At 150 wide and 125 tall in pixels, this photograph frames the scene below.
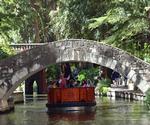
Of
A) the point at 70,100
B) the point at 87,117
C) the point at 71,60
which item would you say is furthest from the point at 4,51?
the point at 87,117

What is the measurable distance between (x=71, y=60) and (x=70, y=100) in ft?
12.5

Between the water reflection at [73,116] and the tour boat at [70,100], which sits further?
the tour boat at [70,100]

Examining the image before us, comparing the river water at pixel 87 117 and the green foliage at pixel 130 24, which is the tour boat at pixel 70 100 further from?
the green foliage at pixel 130 24

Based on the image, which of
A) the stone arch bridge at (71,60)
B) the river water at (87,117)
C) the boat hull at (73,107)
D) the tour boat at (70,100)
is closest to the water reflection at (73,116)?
the river water at (87,117)

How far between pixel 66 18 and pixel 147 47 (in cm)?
984

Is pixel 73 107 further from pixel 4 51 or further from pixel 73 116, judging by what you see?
pixel 4 51

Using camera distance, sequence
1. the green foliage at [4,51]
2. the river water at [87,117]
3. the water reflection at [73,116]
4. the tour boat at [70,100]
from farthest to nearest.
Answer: the green foliage at [4,51], the tour boat at [70,100], the water reflection at [73,116], the river water at [87,117]

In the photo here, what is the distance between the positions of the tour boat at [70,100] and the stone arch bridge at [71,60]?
326 cm

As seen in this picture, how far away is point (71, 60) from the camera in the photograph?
88.6ft

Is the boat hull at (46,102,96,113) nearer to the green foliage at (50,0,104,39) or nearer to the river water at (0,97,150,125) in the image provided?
the river water at (0,97,150,125)

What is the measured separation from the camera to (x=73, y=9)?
41031 millimetres

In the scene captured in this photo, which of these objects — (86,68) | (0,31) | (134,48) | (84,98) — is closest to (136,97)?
(134,48)

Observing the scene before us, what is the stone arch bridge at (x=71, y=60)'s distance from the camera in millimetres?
26297

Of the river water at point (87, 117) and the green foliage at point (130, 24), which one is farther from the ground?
the green foliage at point (130, 24)
